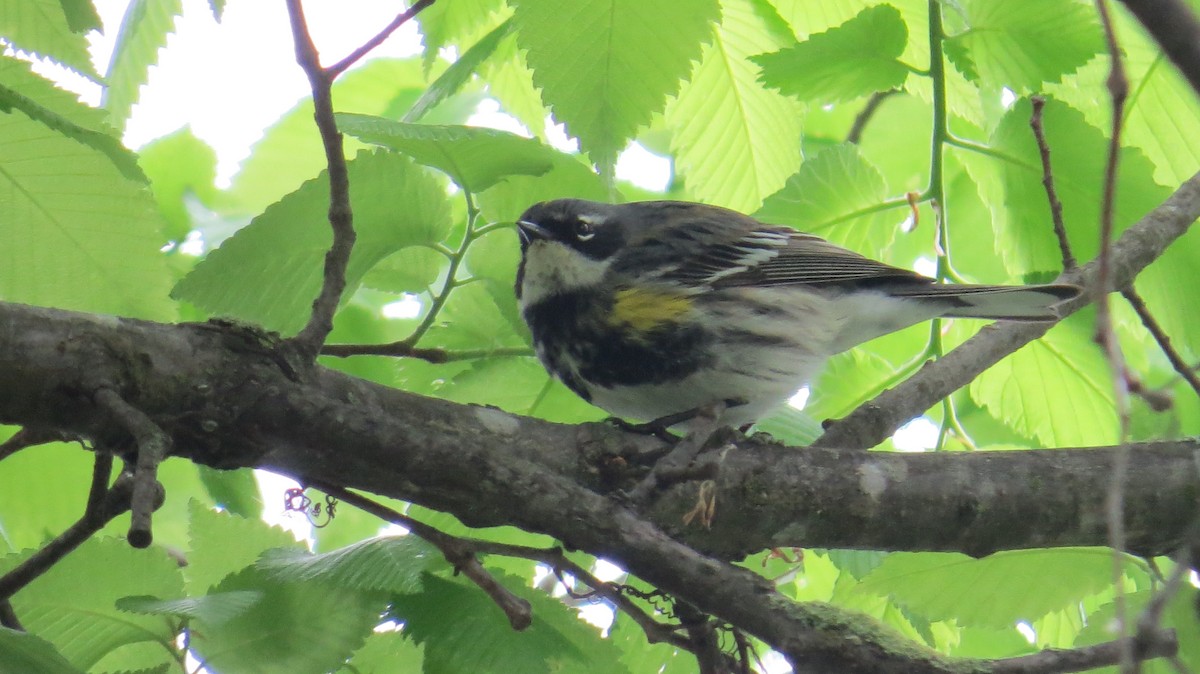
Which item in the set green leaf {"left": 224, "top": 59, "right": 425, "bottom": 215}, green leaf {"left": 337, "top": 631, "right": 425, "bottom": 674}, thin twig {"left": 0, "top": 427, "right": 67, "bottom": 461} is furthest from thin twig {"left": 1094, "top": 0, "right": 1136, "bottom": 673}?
green leaf {"left": 224, "top": 59, "right": 425, "bottom": 215}

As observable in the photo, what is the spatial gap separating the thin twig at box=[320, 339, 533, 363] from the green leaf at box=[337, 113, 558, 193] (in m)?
0.39

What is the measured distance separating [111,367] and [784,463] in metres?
1.33

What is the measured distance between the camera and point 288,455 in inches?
80.5

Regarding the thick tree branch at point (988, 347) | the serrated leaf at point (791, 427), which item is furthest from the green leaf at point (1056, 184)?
the serrated leaf at point (791, 427)

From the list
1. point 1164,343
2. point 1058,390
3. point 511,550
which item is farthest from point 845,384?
point 511,550

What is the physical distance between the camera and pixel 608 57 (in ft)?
8.19

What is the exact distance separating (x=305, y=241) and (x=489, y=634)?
98 cm

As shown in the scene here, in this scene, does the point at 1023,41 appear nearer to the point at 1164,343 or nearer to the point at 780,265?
the point at 1164,343

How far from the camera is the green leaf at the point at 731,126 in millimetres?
3303

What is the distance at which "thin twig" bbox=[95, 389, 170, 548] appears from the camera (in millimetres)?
1493

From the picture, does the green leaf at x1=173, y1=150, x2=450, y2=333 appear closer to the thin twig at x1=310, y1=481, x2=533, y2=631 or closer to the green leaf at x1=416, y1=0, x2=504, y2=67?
the thin twig at x1=310, y1=481, x2=533, y2=631

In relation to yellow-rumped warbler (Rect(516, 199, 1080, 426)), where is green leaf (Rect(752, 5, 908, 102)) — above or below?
above

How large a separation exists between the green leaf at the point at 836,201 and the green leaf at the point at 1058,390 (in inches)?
21.1

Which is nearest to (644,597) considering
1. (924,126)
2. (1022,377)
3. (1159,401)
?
(1159,401)
